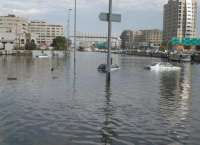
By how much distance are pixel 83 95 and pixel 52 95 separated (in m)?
2.09

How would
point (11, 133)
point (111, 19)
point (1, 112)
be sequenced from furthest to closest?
point (111, 19) → point (1, 112) → point (11, 133)

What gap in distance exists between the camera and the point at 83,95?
28328mm

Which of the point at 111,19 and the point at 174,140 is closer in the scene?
the point at 174,140

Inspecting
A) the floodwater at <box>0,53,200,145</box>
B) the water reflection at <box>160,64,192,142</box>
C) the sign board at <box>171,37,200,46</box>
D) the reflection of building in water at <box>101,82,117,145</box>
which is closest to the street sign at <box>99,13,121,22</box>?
the floodwater at <box>0,53,200,145</box>

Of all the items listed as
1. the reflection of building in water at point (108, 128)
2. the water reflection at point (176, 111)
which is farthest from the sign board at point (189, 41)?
the reflection of building in water at point (108, 128)

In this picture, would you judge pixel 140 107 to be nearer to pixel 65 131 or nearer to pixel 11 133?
pixel 65 131


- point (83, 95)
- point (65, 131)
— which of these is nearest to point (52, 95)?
point (83, 95)

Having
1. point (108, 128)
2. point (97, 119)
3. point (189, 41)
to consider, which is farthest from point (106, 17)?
point (189, 41)

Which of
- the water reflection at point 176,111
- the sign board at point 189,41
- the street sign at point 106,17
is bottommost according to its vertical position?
the water reflection at point 176,111

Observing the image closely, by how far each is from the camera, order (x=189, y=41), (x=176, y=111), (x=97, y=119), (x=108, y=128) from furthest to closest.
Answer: (x=189, y=41) < (x=176, y=111) < (x=97, y=119) < (x=108, y=128)

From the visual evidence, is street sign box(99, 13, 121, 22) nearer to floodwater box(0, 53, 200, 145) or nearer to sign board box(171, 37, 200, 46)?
floodwater box(0, 53, 200, 145)

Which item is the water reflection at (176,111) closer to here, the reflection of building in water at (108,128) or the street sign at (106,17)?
the reflection of building in water at (108,128)

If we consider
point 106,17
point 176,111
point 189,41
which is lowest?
point 176,111

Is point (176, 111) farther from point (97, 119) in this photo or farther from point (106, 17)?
point (106, 17)
